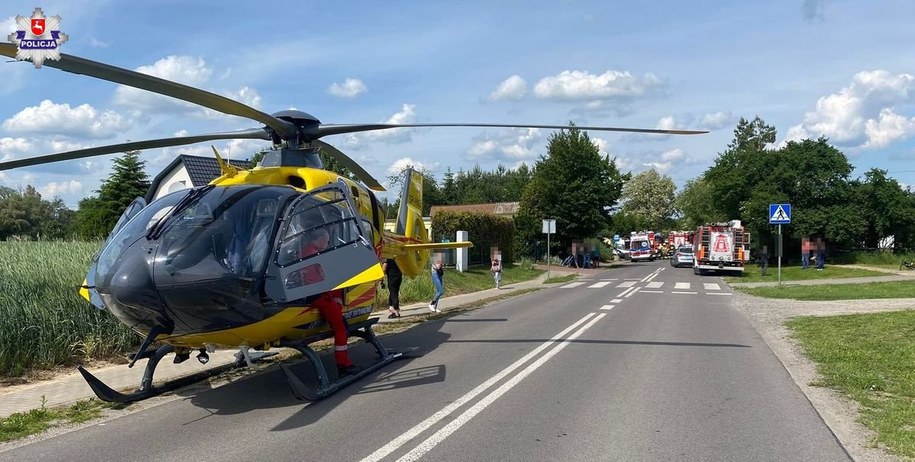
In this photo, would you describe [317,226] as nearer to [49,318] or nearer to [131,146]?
[131,146]

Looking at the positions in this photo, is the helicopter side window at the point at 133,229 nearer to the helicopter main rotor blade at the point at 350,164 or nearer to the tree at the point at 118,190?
the helicopter main rotor blade at the point at 350,164

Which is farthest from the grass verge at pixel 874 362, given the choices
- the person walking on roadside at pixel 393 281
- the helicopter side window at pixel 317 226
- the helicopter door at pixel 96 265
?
the person walking on roadside at pixel 393 281

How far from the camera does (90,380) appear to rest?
23.1 ft

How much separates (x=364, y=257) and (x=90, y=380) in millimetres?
3057

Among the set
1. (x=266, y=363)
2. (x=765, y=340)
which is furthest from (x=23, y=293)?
(x=765, y=340)

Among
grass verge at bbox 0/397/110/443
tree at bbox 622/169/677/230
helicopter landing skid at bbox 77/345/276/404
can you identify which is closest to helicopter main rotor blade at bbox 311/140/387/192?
helicopter landing skid at bbox 77/345/276/404

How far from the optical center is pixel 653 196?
11062 centimetres

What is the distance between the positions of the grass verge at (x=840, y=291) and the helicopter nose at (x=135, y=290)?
774 inches

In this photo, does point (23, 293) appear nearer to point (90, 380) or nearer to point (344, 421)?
point (90, 380)

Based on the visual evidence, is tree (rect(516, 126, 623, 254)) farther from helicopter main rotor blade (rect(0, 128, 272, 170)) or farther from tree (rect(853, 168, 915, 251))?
helicopter main rotor blade (rect(0, 128, 272, 170))

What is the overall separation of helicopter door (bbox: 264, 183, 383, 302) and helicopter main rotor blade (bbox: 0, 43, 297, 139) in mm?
1292

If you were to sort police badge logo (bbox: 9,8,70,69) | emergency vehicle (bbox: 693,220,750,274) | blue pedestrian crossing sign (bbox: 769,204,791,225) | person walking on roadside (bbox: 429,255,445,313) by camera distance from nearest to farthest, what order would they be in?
police badge logo (bbox: 9,8,70,69) < person walking on roadside (bbox: 429,255,445,313) < blue pedestrian crossing sign (bbox: 769,204,791,225) < emergency vehicle (bbox: 693,220,750,274)

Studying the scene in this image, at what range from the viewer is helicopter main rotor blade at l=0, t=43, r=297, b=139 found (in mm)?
5391

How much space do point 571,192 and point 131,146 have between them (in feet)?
142
